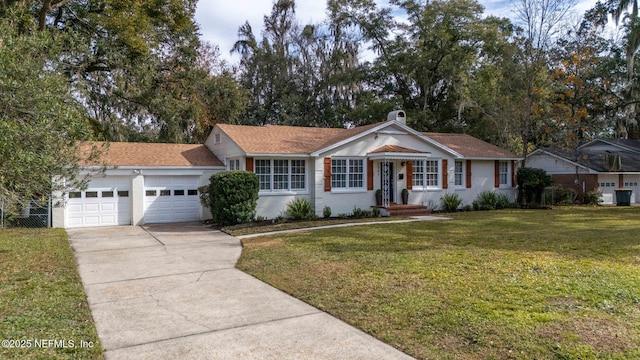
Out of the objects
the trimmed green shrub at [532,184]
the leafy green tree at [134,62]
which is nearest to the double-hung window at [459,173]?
the trimmed green shrub at [532,184]

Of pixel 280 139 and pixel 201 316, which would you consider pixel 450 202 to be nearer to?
pixel 280 139

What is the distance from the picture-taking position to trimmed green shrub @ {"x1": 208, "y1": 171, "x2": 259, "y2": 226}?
15.2m

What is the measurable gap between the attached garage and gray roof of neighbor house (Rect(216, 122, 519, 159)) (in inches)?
71.2

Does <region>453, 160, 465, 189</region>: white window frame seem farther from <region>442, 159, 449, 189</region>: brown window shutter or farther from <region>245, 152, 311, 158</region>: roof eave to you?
<region>245, 152, 311, 158</region>: roof eave

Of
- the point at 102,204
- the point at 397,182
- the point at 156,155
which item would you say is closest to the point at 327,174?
the point at 397,182

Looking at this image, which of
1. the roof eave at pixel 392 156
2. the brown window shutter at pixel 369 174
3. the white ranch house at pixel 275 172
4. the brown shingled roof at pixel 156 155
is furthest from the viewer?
the brown window shutter at pixel 369 174

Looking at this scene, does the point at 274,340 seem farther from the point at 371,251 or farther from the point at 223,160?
the point at 223,160

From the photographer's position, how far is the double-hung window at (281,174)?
17312mm

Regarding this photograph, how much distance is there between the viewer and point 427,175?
2041 centimetres

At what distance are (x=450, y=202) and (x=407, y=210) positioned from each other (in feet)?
9.46

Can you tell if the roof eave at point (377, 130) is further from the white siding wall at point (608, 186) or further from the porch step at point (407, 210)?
the white siding wall at point (608, 186)

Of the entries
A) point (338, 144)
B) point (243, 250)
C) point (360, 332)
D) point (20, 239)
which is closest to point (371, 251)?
point (243, 250)

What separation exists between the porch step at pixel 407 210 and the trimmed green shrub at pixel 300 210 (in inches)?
136

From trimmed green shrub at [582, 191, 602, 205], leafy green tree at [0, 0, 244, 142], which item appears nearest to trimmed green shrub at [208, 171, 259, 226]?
leafy green tree at [0, 0, 244, 142]
